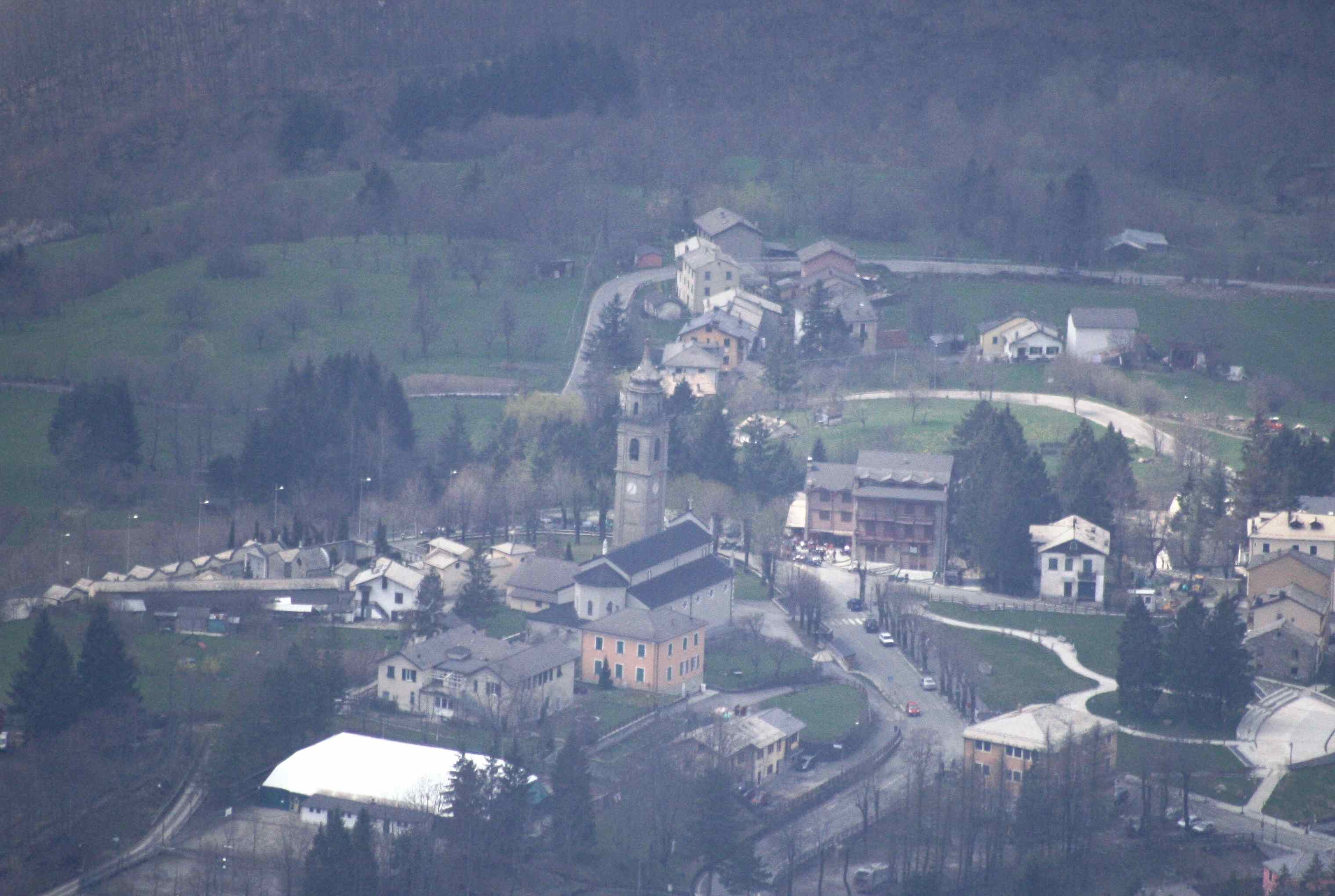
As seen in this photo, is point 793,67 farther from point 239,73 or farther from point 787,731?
point 787,731

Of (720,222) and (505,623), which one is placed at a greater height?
(720,222)

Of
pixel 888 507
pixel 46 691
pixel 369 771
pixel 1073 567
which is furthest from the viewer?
pixel 888 507

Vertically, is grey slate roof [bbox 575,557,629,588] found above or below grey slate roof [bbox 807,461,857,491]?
below

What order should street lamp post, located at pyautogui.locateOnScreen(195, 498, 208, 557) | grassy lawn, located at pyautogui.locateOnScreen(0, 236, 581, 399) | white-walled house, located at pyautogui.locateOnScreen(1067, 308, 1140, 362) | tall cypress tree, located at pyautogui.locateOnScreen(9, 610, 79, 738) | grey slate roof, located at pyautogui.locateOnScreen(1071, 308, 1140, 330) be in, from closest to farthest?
tall cypress tree, located at pyautogui.locateOnScreen(9, 610, 79, 738), street lamp post, located at pyautogui.locateOnScreen(195, 498, 208, 557), grassy lawn, located at pyautogui.locateOnScreen(0, 236, 581, 399), white-walled house, located at pyautogui.locateOnScreen(1067, 308, 1140, 362), grey slate roof, located at pyautogui.locateOnScreen(1071, 308, 1140, 330)

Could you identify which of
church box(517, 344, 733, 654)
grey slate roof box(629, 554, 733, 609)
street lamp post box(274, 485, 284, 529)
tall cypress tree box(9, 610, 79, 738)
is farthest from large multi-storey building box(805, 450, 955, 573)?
tall cypress tree box(9, 610, 79, 738)

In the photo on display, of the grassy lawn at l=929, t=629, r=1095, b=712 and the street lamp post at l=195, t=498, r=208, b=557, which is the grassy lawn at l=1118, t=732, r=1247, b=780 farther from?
the street lamp post at l=195, t=498, r=208, b=557

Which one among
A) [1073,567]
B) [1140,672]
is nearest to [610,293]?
[1073,567]

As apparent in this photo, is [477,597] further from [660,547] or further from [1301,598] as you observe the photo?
[1301,598]
